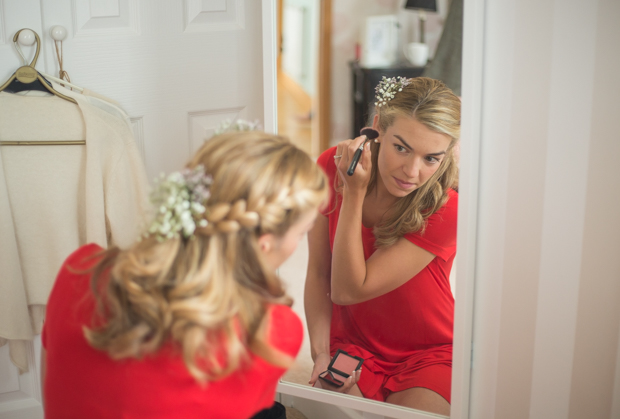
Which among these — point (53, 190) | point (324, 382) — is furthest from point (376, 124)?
point (53, 190)

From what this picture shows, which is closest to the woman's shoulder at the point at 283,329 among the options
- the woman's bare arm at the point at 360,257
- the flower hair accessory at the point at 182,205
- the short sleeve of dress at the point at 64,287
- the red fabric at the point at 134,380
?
the red fabric at the point at 134,380

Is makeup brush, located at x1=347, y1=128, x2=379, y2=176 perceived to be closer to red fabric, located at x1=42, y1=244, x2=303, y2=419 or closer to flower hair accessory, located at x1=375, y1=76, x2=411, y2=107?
flower hair accessory, located at x1=375, y1=76, x2=411, y2=107

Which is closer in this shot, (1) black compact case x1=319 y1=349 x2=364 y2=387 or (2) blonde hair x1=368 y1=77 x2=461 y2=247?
(2) blonde hair x1=368 y1=77 x2=461 y2=247

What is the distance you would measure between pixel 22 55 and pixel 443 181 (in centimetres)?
109

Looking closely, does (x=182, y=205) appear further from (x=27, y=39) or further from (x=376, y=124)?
(x=27, y=39)

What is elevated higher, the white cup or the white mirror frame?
the white cup

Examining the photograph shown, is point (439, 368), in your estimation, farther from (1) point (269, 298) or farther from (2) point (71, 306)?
(2) point (71, 306)

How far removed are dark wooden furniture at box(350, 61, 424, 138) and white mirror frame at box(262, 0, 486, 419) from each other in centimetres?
16

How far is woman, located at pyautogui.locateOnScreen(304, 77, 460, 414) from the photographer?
1.18m

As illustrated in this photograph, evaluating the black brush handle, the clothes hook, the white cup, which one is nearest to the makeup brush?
the black brush handle

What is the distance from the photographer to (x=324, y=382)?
1445 mm

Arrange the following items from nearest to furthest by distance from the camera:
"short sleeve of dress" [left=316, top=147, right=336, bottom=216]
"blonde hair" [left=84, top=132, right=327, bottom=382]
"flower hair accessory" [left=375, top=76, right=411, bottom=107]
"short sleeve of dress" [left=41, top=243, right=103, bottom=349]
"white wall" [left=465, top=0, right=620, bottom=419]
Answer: "blonde hair" [left=84, top=132, right=327, bottom=382] < "short sleeve of dress" [left=41, top=243, right=103, bottom=349] < "white wall" [left=465, top=0, right=620, bottom=419] < "flower hair accessory" [left=375, top=76, right=411, bottom=107] < "short sleeve of dress" [left=316, top=147, right=336, bottom=216]

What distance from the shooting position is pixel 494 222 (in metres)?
1.21

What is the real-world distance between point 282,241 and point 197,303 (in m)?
0.16
